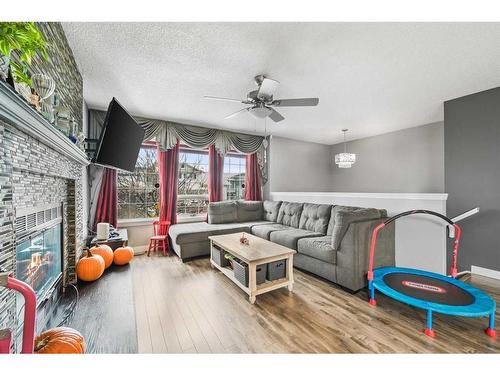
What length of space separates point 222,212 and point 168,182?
122 cm

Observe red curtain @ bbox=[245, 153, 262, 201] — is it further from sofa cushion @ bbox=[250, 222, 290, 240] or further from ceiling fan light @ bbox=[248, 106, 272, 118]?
ceiling fan light @ bbox=[248, 106, 272, 118]

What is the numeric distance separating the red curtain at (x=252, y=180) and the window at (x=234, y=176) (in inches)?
6.1

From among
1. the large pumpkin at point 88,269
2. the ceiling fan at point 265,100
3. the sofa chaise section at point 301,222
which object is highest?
the ceiling fan at point 265,100

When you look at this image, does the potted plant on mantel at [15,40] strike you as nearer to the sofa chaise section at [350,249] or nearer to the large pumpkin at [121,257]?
the large pumpkin at [121,257]

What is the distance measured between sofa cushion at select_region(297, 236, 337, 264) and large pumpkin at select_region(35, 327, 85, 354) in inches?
95.0

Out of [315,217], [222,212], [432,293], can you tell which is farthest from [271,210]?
[432,293]

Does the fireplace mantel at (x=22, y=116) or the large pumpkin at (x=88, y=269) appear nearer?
the fireplace mantel at (x=22, y=116)

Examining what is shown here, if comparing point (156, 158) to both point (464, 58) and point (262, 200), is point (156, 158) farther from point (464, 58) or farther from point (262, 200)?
point (464, 58)

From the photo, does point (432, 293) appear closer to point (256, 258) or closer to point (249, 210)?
point (256, 258)

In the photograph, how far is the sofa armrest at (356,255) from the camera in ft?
8.04

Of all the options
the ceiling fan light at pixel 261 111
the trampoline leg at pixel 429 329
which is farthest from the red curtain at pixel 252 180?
the trampoline leg at pixel 429 329

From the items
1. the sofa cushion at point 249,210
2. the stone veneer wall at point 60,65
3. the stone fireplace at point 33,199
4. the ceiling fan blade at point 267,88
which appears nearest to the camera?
the stone fireplace at point 33,199

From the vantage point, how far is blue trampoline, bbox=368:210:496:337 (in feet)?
5.64

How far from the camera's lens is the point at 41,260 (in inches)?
59.2
